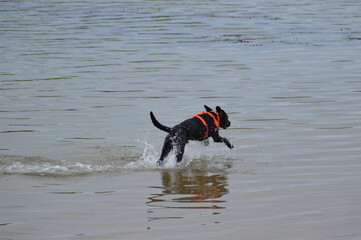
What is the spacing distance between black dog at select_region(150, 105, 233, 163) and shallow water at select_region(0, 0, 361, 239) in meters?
0.25

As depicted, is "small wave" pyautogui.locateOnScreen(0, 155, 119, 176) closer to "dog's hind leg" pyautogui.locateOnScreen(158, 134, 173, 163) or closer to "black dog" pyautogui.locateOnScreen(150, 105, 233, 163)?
"dog's hind leg" pyautogui.locateOnScreen(158, 134, 173, 163)

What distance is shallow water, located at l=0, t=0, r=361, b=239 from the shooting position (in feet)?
24.6

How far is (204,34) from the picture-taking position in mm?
28031

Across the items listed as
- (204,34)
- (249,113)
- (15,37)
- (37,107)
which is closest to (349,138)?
(249,113)

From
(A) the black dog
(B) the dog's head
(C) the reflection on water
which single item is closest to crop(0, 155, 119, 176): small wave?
(A) the black dog

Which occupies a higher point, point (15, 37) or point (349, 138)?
point (15, 37)

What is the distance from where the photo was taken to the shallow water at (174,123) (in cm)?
750

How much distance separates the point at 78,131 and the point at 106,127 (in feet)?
1.81

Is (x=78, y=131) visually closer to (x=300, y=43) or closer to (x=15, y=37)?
(x=300, y=43)

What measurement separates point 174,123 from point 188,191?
14.7 feet

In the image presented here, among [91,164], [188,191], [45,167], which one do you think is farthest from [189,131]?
[45,167]

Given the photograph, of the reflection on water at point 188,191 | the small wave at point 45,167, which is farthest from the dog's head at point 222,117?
the small wave at point 45,167

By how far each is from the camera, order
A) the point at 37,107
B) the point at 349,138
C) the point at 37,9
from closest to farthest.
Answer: the point at 349,138 → the point at 37,107 → the point at 37,9

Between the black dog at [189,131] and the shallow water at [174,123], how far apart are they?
254 mm
